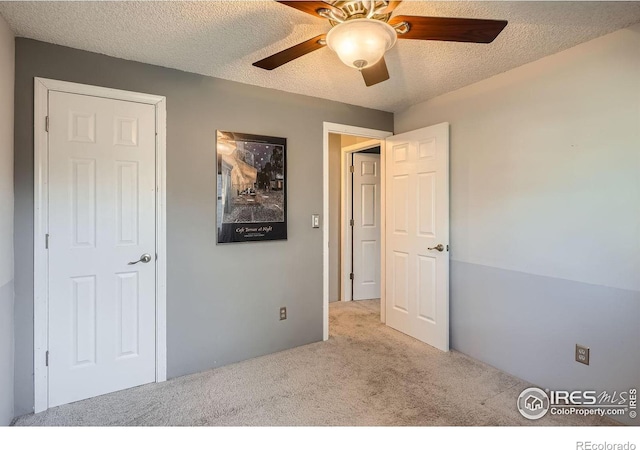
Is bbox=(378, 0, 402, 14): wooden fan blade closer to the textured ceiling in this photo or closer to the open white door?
the textured ceiling

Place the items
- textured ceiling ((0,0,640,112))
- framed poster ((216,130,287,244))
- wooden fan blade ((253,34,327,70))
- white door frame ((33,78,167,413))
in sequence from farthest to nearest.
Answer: framed poster ((216,130,287,244)) < white door frame ((33,78,167,413)) < textured ceiling ((0,0,640,112)) < wooden fan blade ((253,34,327,70))

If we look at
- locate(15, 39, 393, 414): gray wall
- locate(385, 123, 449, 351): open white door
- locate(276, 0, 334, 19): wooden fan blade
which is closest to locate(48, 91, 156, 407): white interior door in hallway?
locate(15, 39, 393, 414): gray wall

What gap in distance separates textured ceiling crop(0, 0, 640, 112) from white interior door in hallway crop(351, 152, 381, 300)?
6.40ft

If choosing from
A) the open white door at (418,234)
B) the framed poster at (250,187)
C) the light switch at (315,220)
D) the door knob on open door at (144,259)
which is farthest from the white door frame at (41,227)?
the open white door at (418,234)

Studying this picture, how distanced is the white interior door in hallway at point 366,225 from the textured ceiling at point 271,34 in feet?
6.40

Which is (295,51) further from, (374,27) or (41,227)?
(41,227)

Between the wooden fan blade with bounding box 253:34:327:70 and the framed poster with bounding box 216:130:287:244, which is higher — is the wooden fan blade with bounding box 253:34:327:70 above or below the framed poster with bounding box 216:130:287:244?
above

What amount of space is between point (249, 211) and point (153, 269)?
832 mm

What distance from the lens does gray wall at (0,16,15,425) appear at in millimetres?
1790

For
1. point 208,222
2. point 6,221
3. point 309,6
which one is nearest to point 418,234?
point 208,222

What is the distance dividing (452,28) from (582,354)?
6.92 ft
